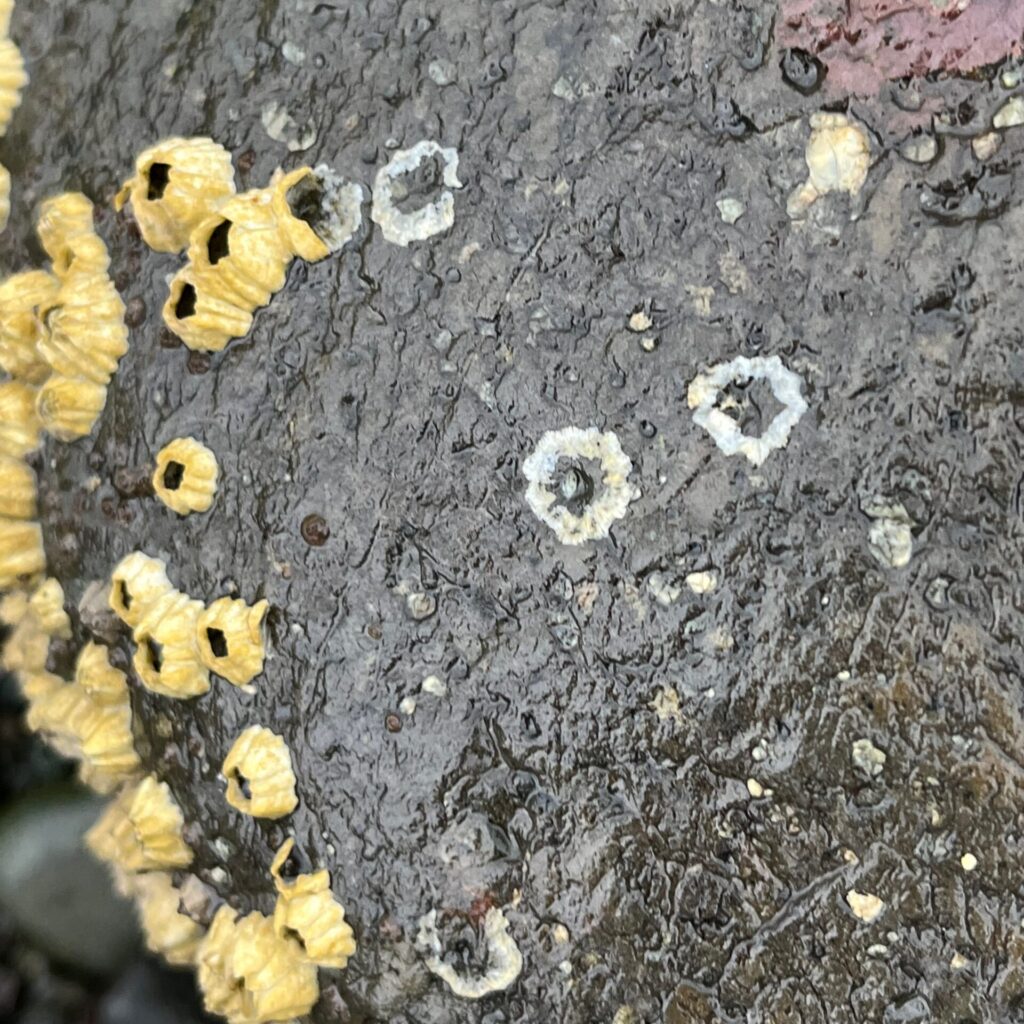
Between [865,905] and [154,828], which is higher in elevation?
[865,905]

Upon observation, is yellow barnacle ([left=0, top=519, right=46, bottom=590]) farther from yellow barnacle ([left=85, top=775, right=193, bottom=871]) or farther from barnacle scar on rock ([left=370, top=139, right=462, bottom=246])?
barnacle scar on rock ([left=370, top=139, right=462, bottom=246])

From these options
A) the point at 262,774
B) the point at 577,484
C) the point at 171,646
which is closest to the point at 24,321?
the point at 171,646

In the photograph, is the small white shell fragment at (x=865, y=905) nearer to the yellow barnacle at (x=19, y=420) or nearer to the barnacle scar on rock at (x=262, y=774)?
the barnacle scar on rock at (x=262, y=774)

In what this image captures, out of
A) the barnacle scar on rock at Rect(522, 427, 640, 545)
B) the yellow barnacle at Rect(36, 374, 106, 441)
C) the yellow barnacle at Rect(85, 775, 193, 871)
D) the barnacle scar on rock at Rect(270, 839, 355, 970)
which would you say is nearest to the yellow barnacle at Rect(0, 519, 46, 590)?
the yellow barnacle at Rect(36, 374, 106, 441)

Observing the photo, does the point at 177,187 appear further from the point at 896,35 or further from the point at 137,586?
the point at 896,35

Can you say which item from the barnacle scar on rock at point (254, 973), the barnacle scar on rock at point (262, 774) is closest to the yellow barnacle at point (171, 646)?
the barnacle scar on rock at point (262, 774)

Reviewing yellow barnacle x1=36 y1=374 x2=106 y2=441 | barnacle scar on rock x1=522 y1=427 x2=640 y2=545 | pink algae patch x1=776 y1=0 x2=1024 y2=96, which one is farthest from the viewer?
yellow barnacle x1=36 y1=374 x2=106 y2=441
